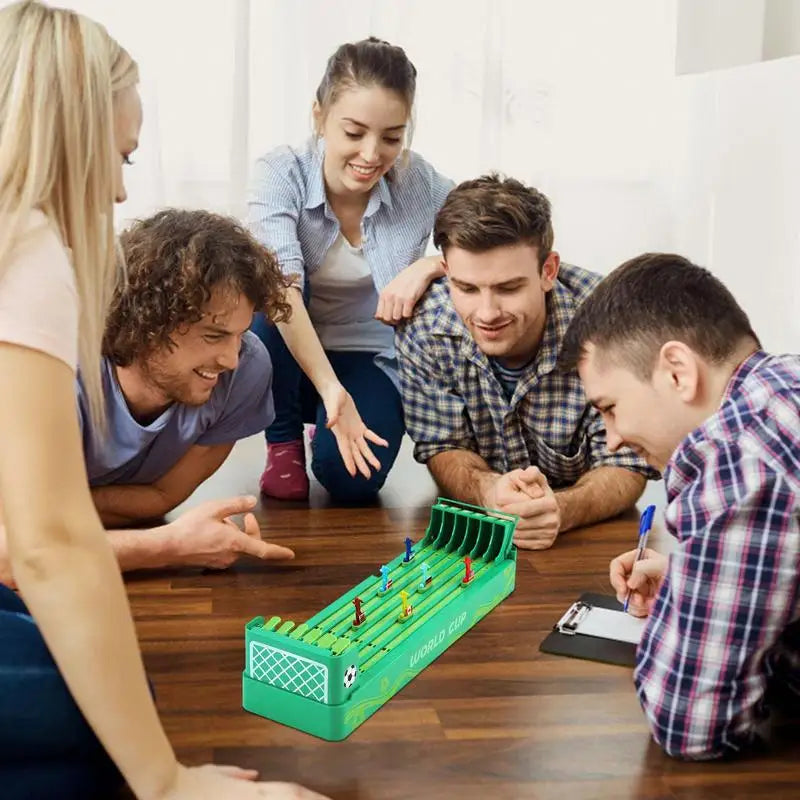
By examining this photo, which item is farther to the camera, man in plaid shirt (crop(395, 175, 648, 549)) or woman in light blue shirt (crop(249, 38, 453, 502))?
woman in light blue shirt (crop(249, 38, 453, 502))

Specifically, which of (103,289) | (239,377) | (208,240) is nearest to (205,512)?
(239,377)

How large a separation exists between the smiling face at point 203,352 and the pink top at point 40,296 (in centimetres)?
75

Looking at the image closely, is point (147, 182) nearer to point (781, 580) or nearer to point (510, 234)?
point (510, 234)

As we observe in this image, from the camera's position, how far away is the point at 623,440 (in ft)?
4.80

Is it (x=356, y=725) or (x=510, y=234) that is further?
(x=510, y=234)

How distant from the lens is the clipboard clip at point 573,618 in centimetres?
171

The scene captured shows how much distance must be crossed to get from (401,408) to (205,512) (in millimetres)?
764

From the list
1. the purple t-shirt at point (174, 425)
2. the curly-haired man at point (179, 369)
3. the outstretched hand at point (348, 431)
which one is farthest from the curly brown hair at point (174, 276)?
the outstretched hand at point (348, 431)

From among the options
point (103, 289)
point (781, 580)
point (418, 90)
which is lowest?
point (781, 580)

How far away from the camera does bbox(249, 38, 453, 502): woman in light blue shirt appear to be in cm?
225

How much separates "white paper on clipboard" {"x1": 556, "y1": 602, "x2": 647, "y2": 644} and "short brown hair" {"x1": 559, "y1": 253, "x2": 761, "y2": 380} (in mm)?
459

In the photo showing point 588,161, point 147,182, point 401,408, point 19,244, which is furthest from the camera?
point 588,161

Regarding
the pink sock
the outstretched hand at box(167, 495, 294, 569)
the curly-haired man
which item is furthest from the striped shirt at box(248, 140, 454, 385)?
the outstretched hand at box(167, 495, 294, 569)

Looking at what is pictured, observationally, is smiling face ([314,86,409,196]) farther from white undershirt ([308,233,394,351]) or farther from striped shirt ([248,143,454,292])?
white undershirt ([308,233,394,351])
